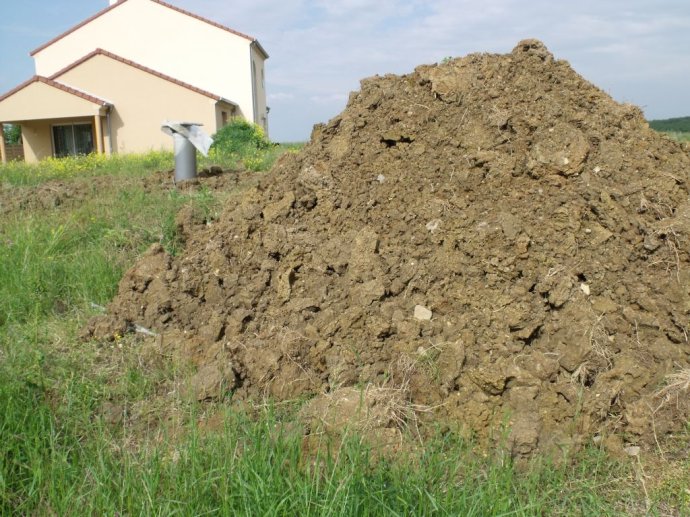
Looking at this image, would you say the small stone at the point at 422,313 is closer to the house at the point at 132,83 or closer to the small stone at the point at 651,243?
the small stone at the point at 651,243

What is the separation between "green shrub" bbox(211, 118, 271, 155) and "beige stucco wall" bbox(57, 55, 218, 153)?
2.04 m

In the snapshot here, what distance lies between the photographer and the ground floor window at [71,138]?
20.9 m

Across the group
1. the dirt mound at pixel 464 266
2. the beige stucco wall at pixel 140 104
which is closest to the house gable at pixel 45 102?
the beige stucco wall at pixel 140 104

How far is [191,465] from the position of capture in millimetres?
2225

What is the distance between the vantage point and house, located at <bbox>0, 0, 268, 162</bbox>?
1895cm

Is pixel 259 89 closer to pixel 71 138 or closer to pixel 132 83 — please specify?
pixel 132 83

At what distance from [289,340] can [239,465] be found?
118 centimetres

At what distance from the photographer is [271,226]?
425 cm

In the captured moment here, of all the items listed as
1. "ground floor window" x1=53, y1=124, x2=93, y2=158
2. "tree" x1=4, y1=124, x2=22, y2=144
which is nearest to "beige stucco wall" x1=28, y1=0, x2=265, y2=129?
"ground floor window" x1=53, y1=124, x2=93, y2=158

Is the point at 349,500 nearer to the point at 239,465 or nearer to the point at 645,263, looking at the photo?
the point at 239,465

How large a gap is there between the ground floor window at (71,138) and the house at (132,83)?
1.3 inches

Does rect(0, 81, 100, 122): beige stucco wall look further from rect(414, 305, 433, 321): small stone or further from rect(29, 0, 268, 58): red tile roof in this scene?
rect(414, 305, 433, 321): small stone

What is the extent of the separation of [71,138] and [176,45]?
18.4 ft

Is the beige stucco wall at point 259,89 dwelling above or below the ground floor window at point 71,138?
above
